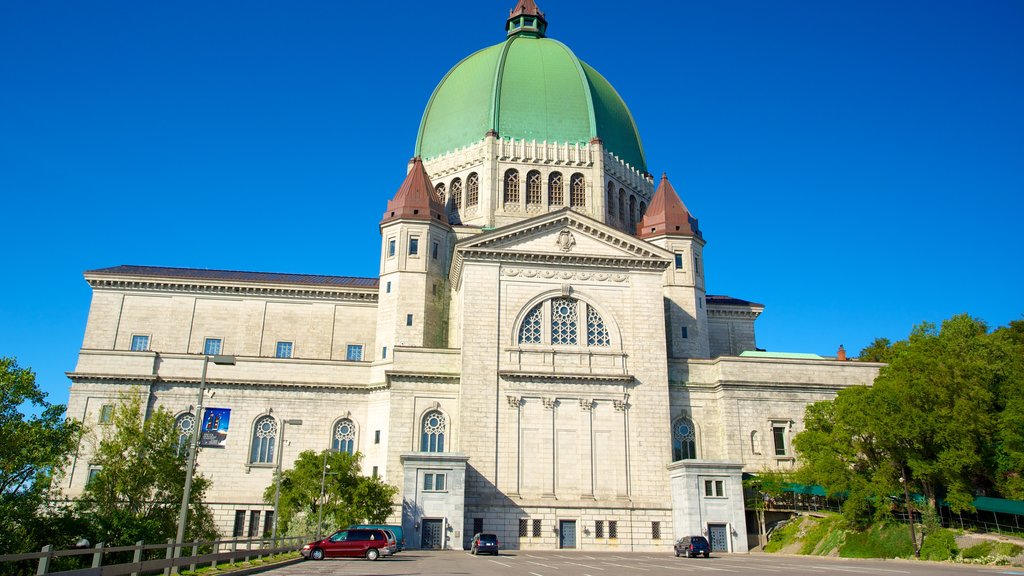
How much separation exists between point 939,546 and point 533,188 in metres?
39.1

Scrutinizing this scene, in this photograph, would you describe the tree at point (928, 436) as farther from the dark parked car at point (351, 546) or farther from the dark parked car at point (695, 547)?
the dark parked car at point (351, 546)

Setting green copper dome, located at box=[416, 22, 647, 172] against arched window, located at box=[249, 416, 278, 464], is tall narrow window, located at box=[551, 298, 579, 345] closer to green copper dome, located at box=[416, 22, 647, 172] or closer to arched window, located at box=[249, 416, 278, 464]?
green copper dome, located at box=[416, 22, 647, 172]

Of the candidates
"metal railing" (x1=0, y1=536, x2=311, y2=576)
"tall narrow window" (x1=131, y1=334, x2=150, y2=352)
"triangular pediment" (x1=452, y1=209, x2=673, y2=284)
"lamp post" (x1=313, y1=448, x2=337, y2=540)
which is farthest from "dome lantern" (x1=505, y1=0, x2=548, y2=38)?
"metal railing" (x1=0, y1=536, x2=311, y2=576)

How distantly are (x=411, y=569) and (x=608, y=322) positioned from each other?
93.3 ft

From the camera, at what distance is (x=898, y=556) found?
40156 millimetres

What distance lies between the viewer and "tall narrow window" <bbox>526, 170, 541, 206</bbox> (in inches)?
2571

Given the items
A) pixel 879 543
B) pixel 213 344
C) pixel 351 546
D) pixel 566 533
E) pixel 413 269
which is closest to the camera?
pixel 351 546

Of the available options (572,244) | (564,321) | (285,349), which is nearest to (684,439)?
(564,321)

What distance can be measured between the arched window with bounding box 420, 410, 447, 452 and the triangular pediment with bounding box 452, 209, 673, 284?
35.1 feet

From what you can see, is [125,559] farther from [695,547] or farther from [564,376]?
[564,376]

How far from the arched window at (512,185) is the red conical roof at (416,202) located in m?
6.03

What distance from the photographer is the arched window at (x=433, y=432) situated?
5188cm

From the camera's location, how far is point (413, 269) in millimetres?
59031

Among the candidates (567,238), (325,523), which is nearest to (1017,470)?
(567,238)
